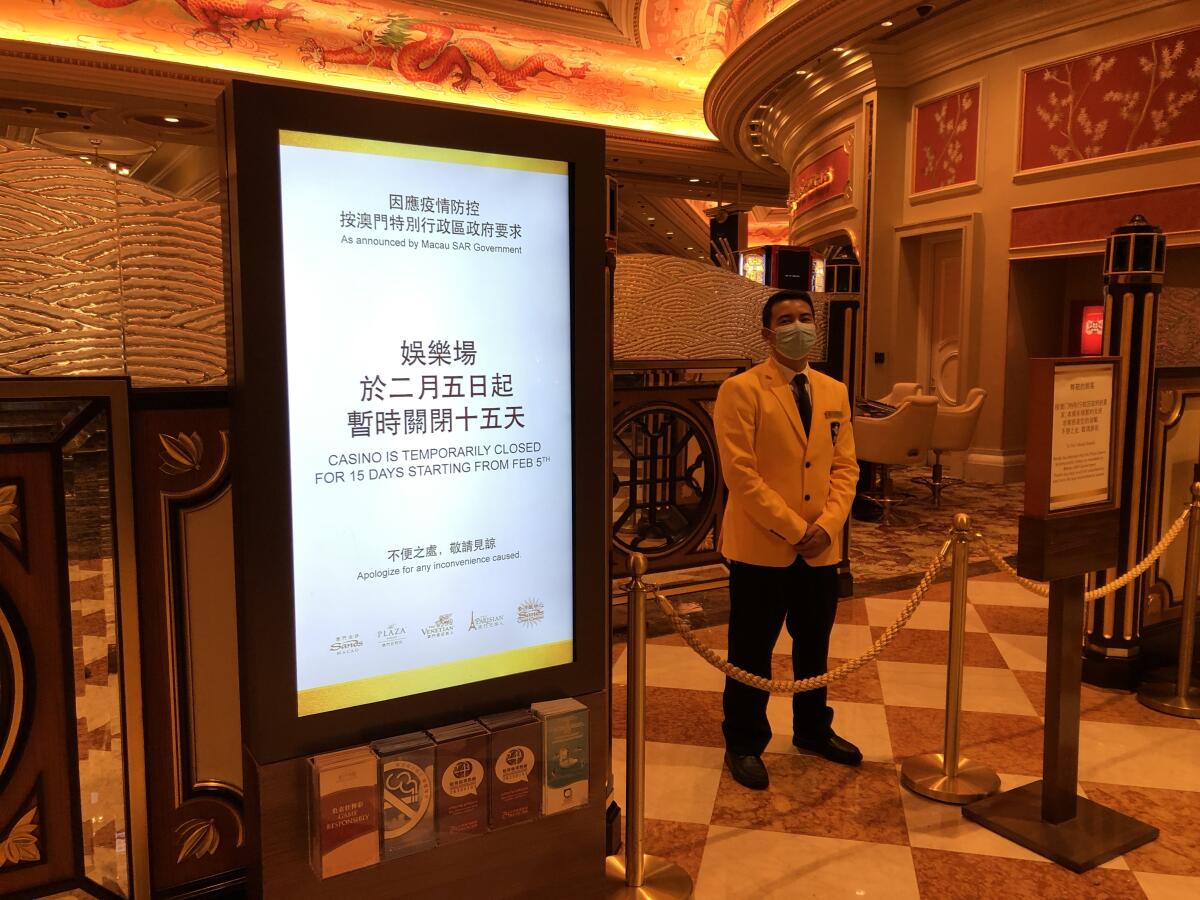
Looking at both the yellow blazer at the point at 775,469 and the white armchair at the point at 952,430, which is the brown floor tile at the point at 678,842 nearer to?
the yellow blazer at the point at 775,469

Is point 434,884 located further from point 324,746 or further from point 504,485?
point 504,485

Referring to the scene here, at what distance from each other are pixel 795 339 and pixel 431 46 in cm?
798

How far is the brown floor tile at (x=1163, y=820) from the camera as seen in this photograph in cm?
229

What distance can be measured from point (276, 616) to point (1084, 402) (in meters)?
2.13

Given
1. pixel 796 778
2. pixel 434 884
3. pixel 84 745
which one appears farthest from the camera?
pixel 796 778

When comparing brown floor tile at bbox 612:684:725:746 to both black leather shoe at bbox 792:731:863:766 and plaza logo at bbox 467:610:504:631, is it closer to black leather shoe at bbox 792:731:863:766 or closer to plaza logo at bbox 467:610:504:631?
black leather shoe at bbox 792:731:863:766

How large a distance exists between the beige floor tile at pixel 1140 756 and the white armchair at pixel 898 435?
12.3ft

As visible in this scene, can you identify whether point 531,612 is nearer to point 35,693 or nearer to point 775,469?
point 35,693

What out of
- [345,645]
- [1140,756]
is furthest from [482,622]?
[1140,756]

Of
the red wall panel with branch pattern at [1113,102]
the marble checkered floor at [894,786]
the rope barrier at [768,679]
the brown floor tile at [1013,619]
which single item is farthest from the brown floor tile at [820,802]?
the red wall panel with branch pattern at [1113,102]

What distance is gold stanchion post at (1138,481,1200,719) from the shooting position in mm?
3254

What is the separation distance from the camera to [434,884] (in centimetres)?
156

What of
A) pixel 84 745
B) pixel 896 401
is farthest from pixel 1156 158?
pixel 84 745

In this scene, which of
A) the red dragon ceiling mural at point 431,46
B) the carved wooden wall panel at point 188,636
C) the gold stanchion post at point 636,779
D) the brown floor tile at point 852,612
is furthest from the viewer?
the red dragon ceiling mural at point 431,46
